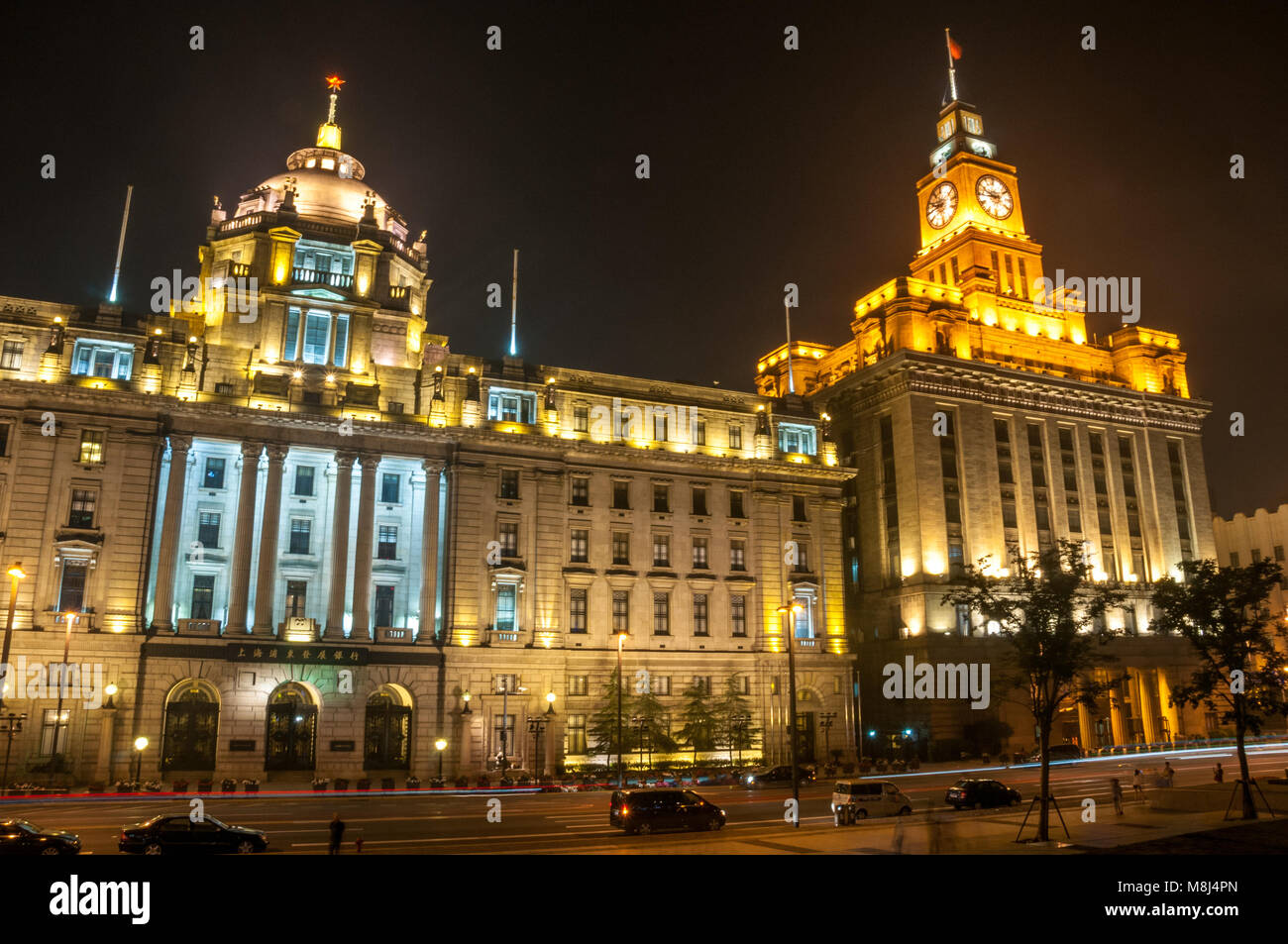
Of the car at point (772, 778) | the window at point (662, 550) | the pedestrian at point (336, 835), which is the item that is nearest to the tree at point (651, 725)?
the car at point (772, 778)

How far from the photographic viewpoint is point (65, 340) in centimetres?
5831

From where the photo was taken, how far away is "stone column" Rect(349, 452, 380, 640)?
59969mm

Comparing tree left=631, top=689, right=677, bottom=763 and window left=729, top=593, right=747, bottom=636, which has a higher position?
window left=729, top=593, right=747, bottom=636

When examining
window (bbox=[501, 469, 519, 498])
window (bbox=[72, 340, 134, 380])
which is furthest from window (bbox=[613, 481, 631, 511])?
window (bbox=[72, 340, 134, 380])

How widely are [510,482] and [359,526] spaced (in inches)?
412

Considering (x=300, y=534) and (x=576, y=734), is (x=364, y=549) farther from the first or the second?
(x=576, y=734)

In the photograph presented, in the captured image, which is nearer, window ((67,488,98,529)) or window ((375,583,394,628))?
window ((67,488,98,529))

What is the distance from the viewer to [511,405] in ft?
221

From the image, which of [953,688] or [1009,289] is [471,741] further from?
[1009,289]

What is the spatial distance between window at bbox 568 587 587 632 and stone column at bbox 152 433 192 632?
24.6 meters

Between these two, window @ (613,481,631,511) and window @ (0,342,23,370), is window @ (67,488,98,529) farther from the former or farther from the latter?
window @ (613,481,631,511)

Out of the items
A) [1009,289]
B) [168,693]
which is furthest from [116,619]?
[1009,289]

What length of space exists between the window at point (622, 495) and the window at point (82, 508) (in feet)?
107

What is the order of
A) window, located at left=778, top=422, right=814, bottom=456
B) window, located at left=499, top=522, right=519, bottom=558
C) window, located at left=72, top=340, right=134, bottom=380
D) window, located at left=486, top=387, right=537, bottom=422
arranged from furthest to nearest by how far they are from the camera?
window, located at left=778, top=422, right=814, bottom=456, window, located at left=486, top=387, right=537, bottom=422, window, located at left=499, top=522, right=519, bottom=558, window, located at left=72, top=340, right=134, bottom=380
